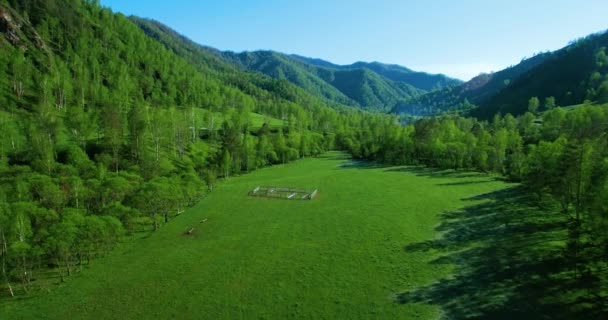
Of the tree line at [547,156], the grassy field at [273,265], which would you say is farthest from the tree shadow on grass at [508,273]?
the tree line at [547,156]

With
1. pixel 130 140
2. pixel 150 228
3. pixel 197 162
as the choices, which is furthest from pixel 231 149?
pixel 150 228

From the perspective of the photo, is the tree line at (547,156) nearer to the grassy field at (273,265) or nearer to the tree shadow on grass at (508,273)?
the tree shadow on grass at (508,273)

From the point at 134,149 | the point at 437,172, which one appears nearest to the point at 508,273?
the point at 437,172

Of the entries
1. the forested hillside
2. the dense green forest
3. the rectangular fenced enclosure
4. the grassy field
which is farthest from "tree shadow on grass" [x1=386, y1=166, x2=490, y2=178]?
the forested hillside

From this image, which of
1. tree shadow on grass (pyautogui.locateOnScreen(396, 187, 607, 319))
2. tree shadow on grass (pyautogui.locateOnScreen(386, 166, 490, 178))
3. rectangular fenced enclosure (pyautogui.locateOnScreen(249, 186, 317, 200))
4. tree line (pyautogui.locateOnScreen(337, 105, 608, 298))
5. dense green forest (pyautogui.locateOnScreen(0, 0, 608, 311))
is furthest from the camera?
tree shadow on grass (pyautogui.locateOnScreen(386, 166, 490, 178))

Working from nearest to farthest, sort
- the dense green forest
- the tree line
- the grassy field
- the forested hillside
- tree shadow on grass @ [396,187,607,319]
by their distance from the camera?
1. tree shadow on grass @ [396,187,607,319]
2. the grassy field
3. the tree line
4. the dense green forest
5. the forested hillside

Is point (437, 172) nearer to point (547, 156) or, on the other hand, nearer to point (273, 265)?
point (547, 156)

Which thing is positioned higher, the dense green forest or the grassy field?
the dense green forest

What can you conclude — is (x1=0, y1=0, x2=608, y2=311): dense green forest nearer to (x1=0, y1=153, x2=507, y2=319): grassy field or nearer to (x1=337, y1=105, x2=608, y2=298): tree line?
(x1=337, y1=105, x2=608, y2=298): tree line
